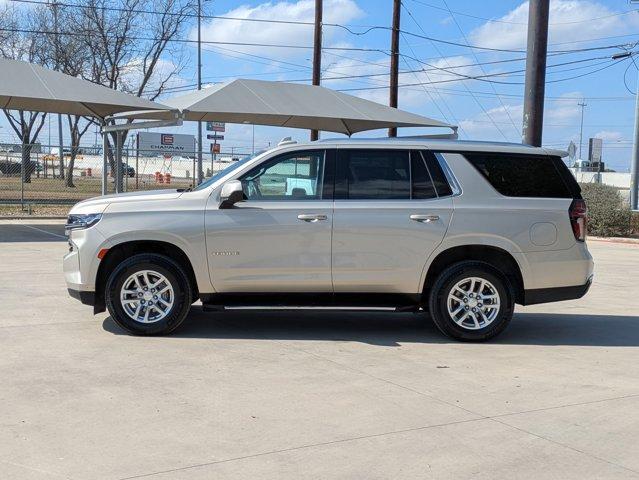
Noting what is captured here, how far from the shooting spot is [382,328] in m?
7.89

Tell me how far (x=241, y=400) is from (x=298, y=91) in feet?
55.5

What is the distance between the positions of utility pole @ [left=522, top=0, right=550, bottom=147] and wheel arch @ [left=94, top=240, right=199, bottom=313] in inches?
392

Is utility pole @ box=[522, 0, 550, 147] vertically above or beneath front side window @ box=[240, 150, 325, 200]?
above

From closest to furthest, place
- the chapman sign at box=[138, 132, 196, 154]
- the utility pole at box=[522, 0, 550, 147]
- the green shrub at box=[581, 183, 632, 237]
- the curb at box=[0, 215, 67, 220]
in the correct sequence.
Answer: the utility pole at box=[522, 0, 550, 147] < the curb at box=[0, 215, 67, 220] < the green shrub at box=[581, 183, 632, 237] < the chapman sign at box=[138, 132, 196, 154]

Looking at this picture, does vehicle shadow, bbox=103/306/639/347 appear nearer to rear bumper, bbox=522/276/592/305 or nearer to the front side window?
rear bumper, bbox=522/276/592/305

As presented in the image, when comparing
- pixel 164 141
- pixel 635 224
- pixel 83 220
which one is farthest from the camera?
pixel 164 141

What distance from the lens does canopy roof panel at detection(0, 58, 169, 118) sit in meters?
17.0

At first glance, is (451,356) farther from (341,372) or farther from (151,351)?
(151,351)

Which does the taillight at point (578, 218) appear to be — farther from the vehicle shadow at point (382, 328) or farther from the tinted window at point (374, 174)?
the tinted window at point (374, 174)

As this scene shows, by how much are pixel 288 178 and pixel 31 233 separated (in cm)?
1208

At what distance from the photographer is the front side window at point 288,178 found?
7.12 metres

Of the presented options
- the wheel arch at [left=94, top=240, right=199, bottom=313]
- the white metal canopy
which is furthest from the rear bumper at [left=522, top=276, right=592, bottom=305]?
the white metal canopy

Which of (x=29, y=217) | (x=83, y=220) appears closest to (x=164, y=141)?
(x=29, y=217)

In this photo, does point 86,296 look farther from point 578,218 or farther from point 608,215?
point 608,215
